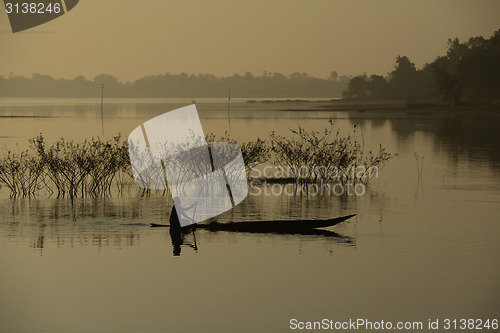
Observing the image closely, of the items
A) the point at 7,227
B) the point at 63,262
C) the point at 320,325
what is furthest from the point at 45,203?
Answer: the point at 320,325

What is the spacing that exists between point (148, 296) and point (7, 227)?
924 cm

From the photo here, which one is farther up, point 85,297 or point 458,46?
point 458,46

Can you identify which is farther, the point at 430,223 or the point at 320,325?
the point at 430,223

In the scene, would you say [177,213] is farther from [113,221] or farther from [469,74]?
[469,74]

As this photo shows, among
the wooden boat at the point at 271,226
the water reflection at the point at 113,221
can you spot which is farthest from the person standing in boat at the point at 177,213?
the wooden boat at the point at 271,226

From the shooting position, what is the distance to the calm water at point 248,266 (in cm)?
2072

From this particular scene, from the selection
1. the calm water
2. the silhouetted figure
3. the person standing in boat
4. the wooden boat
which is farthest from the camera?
the wooden boat

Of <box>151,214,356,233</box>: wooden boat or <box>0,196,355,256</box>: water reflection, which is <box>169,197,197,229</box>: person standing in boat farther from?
<box>151,214,356,233</box>: wooden boat

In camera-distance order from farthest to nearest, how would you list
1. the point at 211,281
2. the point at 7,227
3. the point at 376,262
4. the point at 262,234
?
the point at 7,227 < the point at 262,234 < the point at 376,262 < the point at 211,281

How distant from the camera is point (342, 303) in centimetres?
2139

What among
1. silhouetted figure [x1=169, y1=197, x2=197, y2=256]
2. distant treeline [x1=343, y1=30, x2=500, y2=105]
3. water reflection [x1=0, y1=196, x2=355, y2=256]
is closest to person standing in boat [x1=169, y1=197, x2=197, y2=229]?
silhouetted figure [x1=169, y1=197, x2=197, y2=256]

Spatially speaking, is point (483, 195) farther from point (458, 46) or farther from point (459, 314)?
point (458, 46)

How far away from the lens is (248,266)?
24.7 metres

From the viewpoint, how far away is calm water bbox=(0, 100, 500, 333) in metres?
20.7
